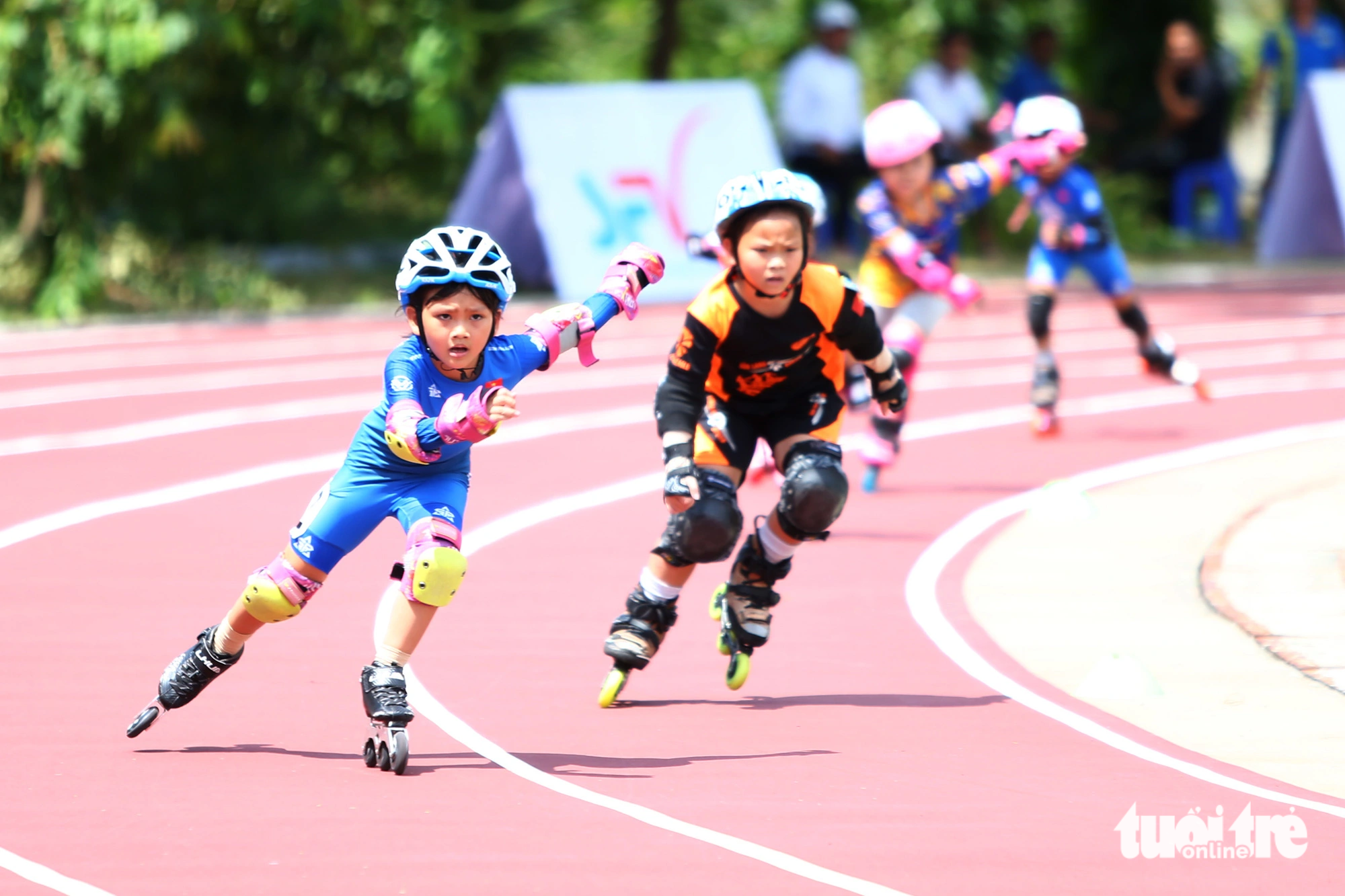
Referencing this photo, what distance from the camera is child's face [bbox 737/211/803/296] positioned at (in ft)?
21.1

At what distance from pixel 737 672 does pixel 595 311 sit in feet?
4.42

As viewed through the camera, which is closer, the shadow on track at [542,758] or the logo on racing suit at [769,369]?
the shadow on track at [542,758]

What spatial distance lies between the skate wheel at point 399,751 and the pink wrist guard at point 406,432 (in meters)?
0.78

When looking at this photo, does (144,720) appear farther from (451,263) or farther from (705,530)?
(705,530)

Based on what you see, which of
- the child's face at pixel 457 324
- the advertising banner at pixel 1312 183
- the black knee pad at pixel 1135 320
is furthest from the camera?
the advertising banner at pixel 1312 183

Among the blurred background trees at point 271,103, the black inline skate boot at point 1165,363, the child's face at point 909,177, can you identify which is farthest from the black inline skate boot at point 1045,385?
the blurred background trees at point 271,103

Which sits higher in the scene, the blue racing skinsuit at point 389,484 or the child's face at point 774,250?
the child's face at point 774,250

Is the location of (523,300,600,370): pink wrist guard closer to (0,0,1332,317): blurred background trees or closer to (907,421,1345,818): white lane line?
(907,421,1345,818): white lane line

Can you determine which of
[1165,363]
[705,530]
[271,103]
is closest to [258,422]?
[1165,363]

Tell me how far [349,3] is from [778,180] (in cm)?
1369

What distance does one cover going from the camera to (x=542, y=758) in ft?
19.6

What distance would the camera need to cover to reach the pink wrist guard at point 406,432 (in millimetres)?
5594

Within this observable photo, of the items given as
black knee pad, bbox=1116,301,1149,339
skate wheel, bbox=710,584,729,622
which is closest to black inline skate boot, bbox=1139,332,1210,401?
black knee pad, bbox=1116,301,1149,339

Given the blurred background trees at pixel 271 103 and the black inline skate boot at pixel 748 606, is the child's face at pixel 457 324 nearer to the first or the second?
the black inline skate boot at pixel 748 606
